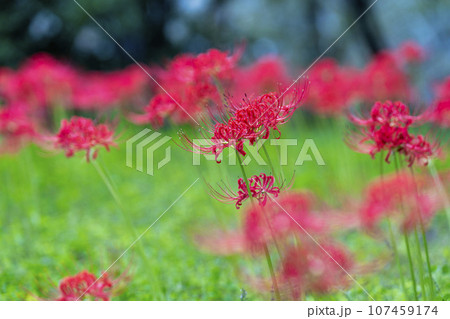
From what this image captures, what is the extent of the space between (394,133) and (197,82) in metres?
0.70

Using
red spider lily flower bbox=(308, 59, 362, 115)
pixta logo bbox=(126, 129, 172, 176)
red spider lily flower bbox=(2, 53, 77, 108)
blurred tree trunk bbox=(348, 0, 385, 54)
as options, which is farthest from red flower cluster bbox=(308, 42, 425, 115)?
blurred tree trunk bbox=(348, 0, 385, 54)

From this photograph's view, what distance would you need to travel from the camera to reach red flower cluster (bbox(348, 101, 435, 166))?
1291 millimetres

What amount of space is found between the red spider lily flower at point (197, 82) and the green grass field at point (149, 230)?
22 centimetres

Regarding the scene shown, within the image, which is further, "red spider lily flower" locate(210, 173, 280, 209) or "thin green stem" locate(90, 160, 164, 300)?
"thin green stem" locate(90, 160, 164, 300)

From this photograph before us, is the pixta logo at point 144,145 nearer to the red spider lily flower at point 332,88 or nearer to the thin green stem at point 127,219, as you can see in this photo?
the red spider lily flower at point 332,88

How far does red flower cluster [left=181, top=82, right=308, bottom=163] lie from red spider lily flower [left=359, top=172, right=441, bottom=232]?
40 centimetres

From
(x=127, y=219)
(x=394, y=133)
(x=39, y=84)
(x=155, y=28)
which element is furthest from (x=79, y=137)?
(x=155, y=28)

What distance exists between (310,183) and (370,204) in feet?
6.04

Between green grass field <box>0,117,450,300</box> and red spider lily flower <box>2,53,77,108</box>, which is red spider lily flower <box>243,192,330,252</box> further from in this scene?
red spider lily flower <box>2,53,77,108</box>

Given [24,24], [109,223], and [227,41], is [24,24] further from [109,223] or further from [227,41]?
[109,223]

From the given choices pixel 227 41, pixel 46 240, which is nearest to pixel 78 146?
pixel 46 240

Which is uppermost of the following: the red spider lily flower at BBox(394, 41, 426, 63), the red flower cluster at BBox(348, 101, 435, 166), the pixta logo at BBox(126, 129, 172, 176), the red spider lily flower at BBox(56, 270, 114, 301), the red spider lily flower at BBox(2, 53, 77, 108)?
the red spider lily flower at BBox(394, 41, 426, 63)

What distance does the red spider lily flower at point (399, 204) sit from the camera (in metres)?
1.46

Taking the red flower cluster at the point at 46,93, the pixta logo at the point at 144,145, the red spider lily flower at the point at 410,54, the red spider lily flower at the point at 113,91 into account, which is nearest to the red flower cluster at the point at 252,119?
the red flower cluster at the point at 46,93
